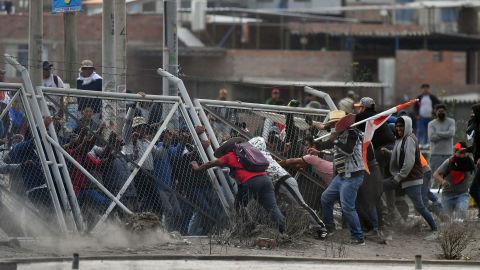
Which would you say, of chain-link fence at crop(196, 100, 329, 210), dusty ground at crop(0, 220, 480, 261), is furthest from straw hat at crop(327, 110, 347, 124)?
dusty ground at crop(0, 220, 480, 261)

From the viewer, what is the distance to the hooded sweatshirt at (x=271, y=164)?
1484 centimetres

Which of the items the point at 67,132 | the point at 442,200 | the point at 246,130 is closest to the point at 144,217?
the point at 67,132

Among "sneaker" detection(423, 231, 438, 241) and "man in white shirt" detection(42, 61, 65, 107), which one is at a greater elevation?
"man in white shirt" detection(42, 61, 65, 107)

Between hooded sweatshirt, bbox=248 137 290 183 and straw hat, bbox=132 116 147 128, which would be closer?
straw hat, bbox=132 116 147 128

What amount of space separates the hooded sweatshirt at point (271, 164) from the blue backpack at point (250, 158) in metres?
0.40

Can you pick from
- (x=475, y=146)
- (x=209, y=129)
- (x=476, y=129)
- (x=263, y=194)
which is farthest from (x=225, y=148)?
(x=475, y=146)

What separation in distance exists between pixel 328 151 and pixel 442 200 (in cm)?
302

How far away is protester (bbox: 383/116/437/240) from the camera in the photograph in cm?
1602

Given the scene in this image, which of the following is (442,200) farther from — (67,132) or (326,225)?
(67,132)

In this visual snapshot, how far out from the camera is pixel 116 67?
15.7m

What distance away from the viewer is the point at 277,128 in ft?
53.5

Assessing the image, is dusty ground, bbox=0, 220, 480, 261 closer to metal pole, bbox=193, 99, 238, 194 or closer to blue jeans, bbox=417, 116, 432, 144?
metal pole, bbox=193, 99, 238, 194

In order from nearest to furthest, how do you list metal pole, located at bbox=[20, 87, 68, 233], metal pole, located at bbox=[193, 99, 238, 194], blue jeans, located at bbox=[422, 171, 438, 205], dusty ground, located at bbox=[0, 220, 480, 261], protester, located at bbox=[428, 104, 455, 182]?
dusty ground, located at bbox=[0, 220, 480, 261]
metal pole, located at bbox=[20, 87, 68, 233]
metal pole, located at bbox=[193, 99, 238, 194]
blue jeans, located at bbox=[422, 171, 438, 205]
protester, located at bbox=[428, 104, 455, 182]

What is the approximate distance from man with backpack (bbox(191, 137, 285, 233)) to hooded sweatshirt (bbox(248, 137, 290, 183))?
0.36 meters
